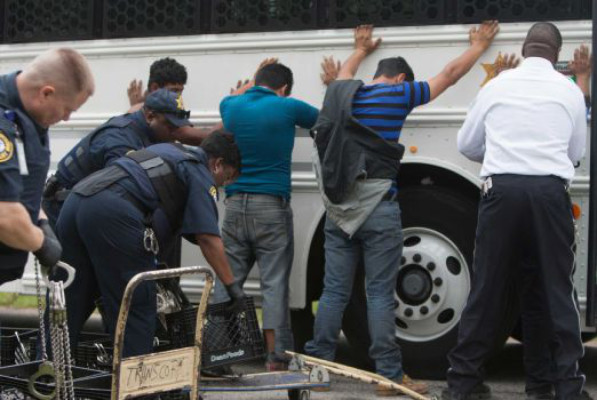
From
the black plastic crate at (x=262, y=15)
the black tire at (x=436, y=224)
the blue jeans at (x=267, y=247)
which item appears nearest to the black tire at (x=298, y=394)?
the blue jeans at (x=267, y=247)

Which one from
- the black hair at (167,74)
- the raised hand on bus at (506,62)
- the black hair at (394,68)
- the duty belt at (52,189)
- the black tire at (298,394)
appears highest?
the raised hand on bus at (506,62)

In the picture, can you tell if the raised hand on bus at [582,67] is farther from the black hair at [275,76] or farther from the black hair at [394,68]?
the black hair at [275,76]

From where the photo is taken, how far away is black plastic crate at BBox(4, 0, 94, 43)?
7473 millimetres

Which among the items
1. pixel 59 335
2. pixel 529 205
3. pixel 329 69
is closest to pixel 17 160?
pixel 59 335

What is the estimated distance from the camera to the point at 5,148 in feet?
13.2

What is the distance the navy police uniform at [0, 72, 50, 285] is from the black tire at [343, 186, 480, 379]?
2.87m

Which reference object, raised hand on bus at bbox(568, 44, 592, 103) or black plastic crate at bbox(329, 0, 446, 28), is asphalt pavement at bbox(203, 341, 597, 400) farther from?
black plastic crate at bbox(329, 0, 446, 28)

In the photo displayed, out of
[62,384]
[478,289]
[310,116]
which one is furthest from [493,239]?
[62,384]

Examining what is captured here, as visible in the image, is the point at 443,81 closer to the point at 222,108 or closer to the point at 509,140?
the point at 509,140

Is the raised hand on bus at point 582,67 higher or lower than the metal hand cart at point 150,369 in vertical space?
higher

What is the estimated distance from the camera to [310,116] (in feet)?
22.2

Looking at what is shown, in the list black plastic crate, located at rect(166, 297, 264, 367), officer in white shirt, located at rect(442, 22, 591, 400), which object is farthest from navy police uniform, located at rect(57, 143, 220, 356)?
officer in white shirt, located at rect(442, 22, 591, 400)

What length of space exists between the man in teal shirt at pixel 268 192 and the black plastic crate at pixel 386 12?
465mm

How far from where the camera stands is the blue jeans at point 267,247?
6750 millimetres
